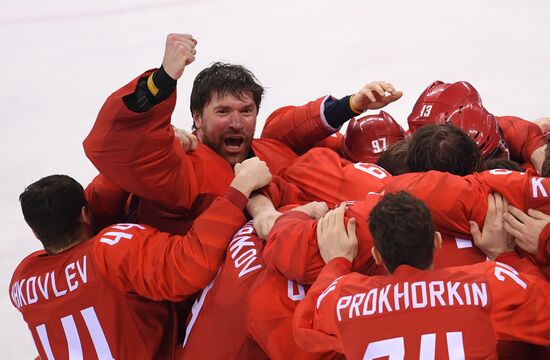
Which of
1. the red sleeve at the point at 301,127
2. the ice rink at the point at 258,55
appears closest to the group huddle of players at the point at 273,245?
the red sleeve at the point at 301,127

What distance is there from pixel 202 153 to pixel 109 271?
30.2 inches

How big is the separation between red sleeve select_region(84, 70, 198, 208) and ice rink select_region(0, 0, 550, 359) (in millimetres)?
1872

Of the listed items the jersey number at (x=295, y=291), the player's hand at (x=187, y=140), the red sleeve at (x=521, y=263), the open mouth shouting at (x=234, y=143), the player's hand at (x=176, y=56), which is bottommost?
the jersey number at (x=295, y=291)

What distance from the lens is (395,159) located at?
139 inches

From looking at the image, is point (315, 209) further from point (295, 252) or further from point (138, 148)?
point (138, 148)

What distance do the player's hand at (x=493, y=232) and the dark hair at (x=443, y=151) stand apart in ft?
0.55

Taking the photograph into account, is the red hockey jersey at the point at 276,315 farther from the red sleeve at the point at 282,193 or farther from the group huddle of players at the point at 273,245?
the red sleeve at the point at 282,193

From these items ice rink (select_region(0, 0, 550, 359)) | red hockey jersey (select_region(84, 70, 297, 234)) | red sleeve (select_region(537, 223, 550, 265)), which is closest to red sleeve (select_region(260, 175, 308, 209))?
red hockey jersey (select_region(84, 70, 297, 234))

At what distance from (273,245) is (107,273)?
0.58 meters

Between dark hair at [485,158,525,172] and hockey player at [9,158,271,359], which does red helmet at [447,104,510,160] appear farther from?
hockey player at [9,158,271,359]

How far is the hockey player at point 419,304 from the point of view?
2.39 metres

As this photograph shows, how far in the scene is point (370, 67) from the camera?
20.9 ft

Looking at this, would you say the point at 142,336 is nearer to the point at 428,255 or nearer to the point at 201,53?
the point at 428,255

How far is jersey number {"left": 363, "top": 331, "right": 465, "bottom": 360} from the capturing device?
2.37 metres
